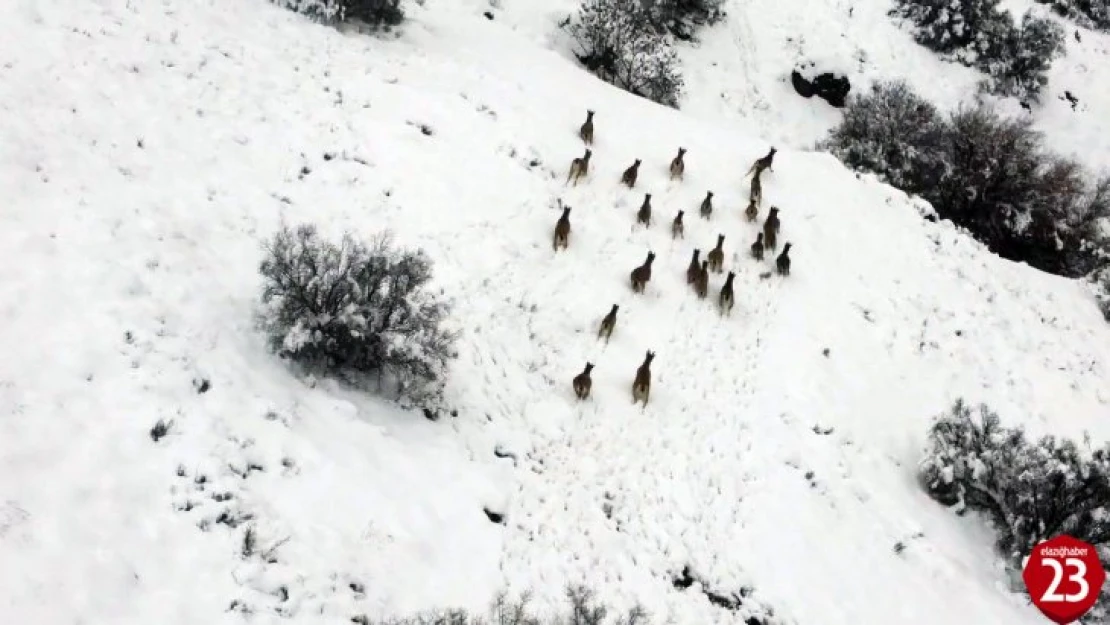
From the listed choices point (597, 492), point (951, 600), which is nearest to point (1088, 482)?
point (951, 600)

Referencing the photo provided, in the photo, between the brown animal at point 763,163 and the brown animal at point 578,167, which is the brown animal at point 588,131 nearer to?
the brown animal at point 578,167

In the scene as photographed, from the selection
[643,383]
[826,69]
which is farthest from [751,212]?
[826,69]

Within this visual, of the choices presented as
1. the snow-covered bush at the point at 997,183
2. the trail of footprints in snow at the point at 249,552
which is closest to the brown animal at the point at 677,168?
the snow-covered bush at the point at 997,183

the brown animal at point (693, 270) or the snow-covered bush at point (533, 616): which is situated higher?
the brown animal at point (693, 270)

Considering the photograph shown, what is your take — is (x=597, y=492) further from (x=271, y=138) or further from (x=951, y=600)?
(x=271, y=138)

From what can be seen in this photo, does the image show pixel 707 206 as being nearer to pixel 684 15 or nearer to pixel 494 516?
pixel 494 516
